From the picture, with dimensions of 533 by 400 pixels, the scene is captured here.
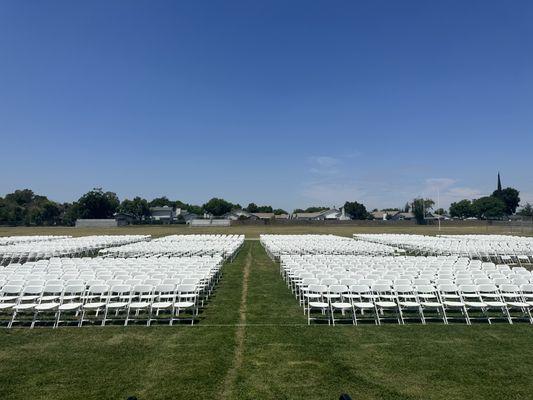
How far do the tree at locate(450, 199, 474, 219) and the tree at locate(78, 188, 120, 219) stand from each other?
96.6 m

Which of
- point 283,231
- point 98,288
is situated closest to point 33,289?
point 98,288

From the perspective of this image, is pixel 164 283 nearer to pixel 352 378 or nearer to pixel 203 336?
pixel 203 336

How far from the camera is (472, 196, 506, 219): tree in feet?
353

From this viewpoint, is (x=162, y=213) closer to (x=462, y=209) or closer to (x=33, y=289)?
(x=462, y=209)

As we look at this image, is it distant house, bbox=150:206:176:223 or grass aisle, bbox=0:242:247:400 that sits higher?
distant house, bbox=150:206:176:223

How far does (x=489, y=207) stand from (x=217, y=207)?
246 ft

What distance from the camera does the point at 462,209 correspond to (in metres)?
118

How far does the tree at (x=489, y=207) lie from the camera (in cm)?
10757

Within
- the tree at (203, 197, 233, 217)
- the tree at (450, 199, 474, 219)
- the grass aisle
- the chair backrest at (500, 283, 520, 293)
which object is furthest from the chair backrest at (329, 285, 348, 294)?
the tree at (450, 199, 474, 219)

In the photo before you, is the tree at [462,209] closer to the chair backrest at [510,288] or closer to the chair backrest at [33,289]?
the chair backrest at [510,288]

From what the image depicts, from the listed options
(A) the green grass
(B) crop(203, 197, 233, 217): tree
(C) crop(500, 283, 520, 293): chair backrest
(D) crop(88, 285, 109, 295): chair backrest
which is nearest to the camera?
(D) crop(88, 285, 109, 295): chair backrest

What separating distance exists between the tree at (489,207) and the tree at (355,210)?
30242 mm

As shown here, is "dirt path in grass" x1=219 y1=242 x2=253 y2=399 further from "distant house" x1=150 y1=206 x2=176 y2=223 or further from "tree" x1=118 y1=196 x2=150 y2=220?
"distant house" x1=150 y1=206 x2=176 y2=223

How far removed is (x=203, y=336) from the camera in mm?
7562
